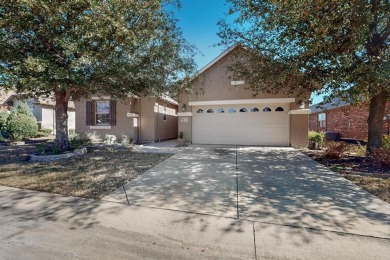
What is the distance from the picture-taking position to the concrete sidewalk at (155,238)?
2660 mm

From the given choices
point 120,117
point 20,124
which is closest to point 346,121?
point 120,117

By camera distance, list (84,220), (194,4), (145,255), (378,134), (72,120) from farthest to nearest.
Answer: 1. (72,120)
2. (194,4)
3. (378,134)
4. (84,220)
5. (145,255)

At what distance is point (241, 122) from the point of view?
1247 cm

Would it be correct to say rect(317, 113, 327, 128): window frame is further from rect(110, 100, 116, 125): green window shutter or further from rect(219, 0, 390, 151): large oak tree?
rect(110, 100, 116, 125): green window shutter

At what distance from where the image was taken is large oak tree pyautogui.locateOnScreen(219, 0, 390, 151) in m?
5.96

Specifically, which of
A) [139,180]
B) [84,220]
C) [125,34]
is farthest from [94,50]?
[84,220]

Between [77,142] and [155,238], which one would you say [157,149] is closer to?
[77,142]

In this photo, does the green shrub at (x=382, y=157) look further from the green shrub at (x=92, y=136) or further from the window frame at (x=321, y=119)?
the window frame at (x=321, y=119)

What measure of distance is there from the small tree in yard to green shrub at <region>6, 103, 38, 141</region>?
7.02m

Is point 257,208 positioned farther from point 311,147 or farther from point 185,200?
point 311,147

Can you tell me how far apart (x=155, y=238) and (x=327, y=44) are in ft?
24.5

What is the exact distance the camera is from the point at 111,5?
6250 millimetres

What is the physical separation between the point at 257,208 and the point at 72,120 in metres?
21.9

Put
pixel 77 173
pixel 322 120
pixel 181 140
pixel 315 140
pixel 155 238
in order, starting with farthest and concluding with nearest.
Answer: pixel 322 120 → pixel 181 140 → pixel 315 140 → pixel 77 173 → pixel 155 238
